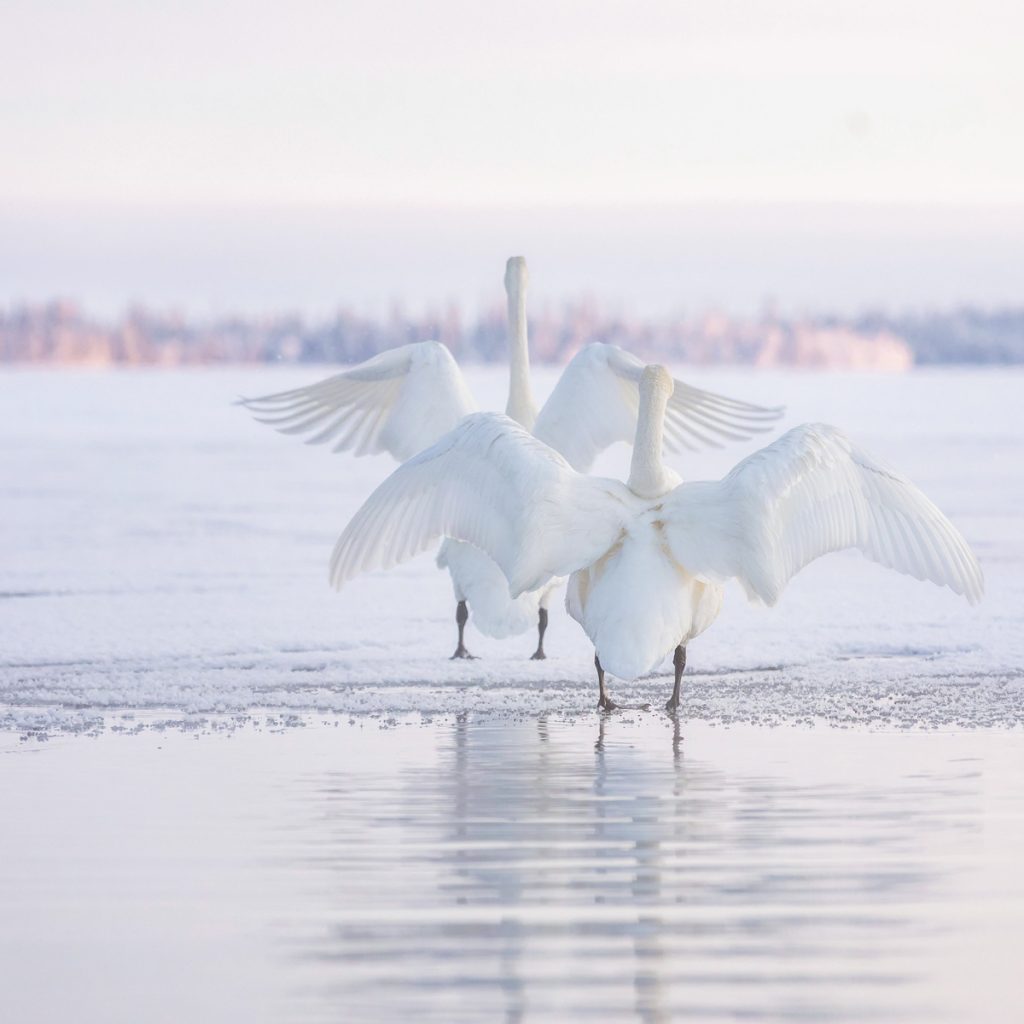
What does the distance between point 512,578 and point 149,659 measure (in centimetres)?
298

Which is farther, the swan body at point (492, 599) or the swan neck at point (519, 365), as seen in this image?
the swan neck at point (519, 365)

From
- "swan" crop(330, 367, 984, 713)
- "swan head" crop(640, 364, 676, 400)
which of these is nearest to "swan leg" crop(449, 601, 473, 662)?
"swan" crop(330, 367, 984, 713)

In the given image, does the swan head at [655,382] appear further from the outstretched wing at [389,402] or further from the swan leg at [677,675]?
the outstretched wing at [389,402]

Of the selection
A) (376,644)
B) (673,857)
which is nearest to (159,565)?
(376,644)

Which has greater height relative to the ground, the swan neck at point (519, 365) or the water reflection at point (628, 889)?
the swan neck at point (519, 365)

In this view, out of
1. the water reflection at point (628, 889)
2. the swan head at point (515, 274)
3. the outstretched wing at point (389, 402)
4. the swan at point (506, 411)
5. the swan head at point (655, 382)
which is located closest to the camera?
the water reflection at point (628, 889)

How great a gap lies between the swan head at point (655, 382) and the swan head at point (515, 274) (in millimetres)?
3429

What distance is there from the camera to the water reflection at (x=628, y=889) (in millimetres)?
4434

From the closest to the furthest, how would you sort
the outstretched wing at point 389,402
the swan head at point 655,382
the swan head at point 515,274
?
1. the swan head at point 655,382
2. the outstretched wing at point 389,402
3. the swan head at point 515,274

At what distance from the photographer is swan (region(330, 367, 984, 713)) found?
26.6ft

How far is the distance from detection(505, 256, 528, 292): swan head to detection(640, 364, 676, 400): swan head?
3.43 m

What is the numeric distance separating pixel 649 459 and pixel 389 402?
4.37 meters

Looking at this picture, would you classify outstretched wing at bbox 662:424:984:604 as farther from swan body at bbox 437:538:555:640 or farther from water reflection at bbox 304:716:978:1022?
swan body at bbox 437:538:555:640

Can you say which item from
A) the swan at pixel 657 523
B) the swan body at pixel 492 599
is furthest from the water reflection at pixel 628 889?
the swan body at pixel 492 599
